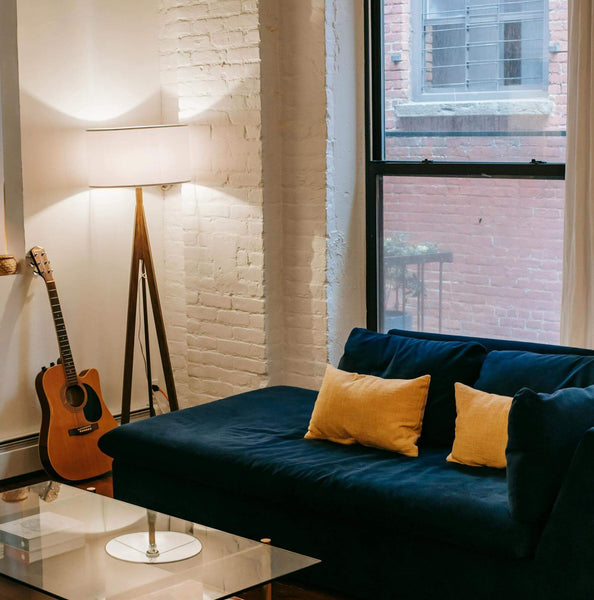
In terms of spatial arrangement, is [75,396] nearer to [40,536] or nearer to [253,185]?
[253,185]

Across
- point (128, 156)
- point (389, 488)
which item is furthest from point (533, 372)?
point (128, 156)

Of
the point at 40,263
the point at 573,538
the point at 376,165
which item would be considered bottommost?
the point at 573,538

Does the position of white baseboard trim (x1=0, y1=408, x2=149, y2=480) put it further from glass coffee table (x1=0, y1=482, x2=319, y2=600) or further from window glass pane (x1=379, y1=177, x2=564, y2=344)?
window glass pane (x1=379, y1=177, x2=564, y2=344)

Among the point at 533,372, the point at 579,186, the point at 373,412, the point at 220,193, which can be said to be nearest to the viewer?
the point at 533,372

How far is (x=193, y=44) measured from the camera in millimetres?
4875

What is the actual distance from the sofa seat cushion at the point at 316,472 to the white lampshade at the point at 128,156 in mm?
1113

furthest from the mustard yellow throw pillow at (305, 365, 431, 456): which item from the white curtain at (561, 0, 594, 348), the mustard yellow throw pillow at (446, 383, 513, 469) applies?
the white curtain at (561, 0, 594, 348)

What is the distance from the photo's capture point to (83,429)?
15.4 feet

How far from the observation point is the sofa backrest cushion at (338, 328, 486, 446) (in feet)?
12.1

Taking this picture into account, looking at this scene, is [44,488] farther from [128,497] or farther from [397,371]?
[397,371]

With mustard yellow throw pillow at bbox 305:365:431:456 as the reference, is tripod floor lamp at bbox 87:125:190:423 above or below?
above

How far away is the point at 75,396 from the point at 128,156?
118 centimetres

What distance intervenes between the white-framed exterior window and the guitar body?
212cm

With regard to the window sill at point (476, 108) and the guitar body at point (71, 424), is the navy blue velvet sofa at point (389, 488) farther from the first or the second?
the window sill at point (476, 108)
